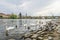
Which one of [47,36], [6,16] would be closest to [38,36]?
[47,36]

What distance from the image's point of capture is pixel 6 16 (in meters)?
2.36

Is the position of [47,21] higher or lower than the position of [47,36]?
higher

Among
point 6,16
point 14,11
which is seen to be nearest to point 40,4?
point 14,11

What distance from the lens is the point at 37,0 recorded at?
232cm

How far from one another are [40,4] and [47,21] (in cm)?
35

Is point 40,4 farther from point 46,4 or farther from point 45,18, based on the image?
point 45,18

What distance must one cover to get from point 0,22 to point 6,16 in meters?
0.20

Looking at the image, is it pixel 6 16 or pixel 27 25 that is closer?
pixel 6 16

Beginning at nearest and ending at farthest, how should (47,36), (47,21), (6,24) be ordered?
(47,36) < (47,21) < (6,24)

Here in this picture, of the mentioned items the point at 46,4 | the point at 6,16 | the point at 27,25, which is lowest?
the point at 27,25

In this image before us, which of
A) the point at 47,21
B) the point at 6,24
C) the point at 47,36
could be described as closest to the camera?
the point at 47,36

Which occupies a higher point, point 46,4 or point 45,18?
point 46,4

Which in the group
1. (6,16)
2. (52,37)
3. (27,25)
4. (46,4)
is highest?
(46,4)

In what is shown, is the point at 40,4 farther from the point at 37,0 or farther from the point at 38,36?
the point at 38,36
